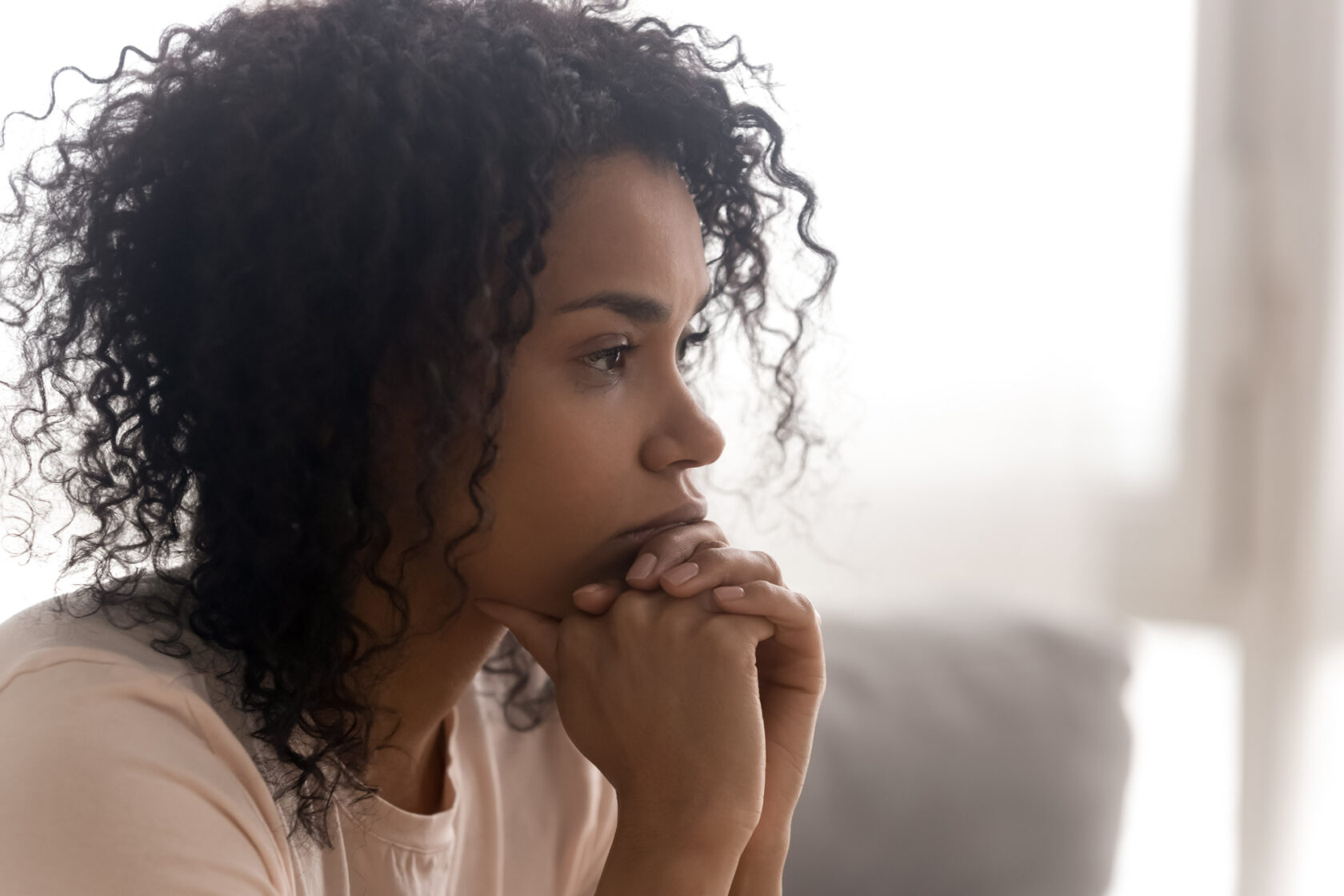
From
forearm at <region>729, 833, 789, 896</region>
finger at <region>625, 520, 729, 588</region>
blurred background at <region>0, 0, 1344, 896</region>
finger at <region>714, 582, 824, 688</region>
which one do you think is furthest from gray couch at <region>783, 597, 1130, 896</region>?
blurred background at <region>0, 0, 1344, 896</region>

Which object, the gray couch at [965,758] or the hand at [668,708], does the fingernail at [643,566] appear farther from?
the gray couch at [965,758]

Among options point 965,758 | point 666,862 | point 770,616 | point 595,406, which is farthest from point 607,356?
point 965,758

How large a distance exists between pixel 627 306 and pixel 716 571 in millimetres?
219

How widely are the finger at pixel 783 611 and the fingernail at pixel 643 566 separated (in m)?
0.06

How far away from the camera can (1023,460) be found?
2381mm

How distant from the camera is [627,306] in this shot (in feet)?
2.97

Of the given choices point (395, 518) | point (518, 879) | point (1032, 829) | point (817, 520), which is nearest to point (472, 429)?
point (395, 518)

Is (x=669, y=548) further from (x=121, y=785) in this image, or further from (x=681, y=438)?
(x=121, y=785)

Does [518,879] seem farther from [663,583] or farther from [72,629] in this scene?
[72,629]

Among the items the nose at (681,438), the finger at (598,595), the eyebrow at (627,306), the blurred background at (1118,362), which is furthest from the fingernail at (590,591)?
the blurred background at (1118,362)

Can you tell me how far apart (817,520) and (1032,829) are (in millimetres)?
813

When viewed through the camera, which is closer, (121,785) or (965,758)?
(121,785)

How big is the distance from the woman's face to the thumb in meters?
0.01

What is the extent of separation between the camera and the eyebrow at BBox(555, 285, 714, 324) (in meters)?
0.89
